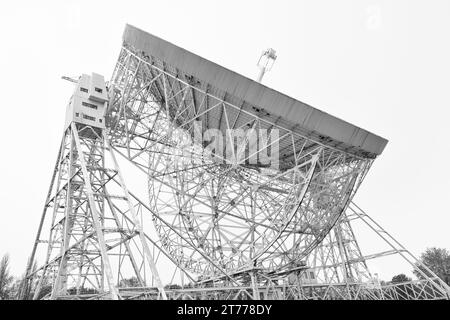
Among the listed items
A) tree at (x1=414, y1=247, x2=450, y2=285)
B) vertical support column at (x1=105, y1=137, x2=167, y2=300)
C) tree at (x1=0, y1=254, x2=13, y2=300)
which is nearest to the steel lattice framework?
vertical support column at (x1=105, y1=137, x2=167, y2=300)

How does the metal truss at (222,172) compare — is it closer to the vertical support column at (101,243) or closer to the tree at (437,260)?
the vertical support column at (101,243)

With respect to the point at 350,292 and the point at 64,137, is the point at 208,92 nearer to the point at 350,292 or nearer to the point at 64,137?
the point at 64,137

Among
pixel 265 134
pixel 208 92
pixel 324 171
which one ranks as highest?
pixel 208 92

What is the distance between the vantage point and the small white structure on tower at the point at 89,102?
55.2 ft

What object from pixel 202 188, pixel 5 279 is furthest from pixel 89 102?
pixel 5 279

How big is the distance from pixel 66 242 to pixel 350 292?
1641cm

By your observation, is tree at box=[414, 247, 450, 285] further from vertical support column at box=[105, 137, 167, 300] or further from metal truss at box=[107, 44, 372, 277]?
vertical support column at box=[105, 137, 167, 300]

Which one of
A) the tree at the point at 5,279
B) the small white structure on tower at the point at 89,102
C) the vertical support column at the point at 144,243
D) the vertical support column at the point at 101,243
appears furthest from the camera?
the tree at the point at 5,279

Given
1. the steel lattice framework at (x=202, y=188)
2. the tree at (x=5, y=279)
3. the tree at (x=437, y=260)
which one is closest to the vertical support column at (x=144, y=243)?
the steel lattice framework at (x=202, y=188)

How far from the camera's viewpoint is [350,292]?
861 inches

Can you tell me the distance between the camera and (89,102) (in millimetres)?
17328

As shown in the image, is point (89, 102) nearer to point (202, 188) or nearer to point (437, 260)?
point (202, 188)

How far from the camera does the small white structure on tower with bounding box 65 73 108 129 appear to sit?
16828mm
